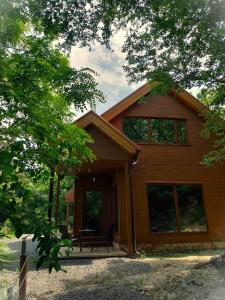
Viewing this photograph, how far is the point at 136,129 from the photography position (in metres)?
13.5

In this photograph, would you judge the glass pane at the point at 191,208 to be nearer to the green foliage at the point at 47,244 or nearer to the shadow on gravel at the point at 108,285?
the shadow on gravel at the point at 108,285

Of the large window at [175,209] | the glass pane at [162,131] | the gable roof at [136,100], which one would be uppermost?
the gable roof at [136,100]

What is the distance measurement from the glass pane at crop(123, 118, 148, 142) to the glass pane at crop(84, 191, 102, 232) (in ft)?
10.4

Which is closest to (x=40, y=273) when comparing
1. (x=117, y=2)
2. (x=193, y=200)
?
(x=117, y=2)

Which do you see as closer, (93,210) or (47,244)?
(47,244)

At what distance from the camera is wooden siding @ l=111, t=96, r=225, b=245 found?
12.5 meters

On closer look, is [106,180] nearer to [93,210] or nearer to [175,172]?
[93,210]

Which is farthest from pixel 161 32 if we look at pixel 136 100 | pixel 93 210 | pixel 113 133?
pixel 93 210

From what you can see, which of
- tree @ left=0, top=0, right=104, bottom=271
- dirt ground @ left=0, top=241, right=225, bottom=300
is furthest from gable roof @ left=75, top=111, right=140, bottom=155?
tree @ left=0, top=0, right=104, bottom=271

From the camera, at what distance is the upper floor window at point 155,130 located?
13398mm

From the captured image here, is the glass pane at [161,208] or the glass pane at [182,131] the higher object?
the glass pane at [182,131]

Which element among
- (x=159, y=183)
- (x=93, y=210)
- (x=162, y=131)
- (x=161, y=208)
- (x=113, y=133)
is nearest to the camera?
(x=113, y=133)

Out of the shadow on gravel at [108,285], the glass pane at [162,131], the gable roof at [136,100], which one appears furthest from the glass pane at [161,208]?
the shadow on gravel at [108,285]

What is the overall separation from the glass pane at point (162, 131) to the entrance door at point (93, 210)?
3.63 m
